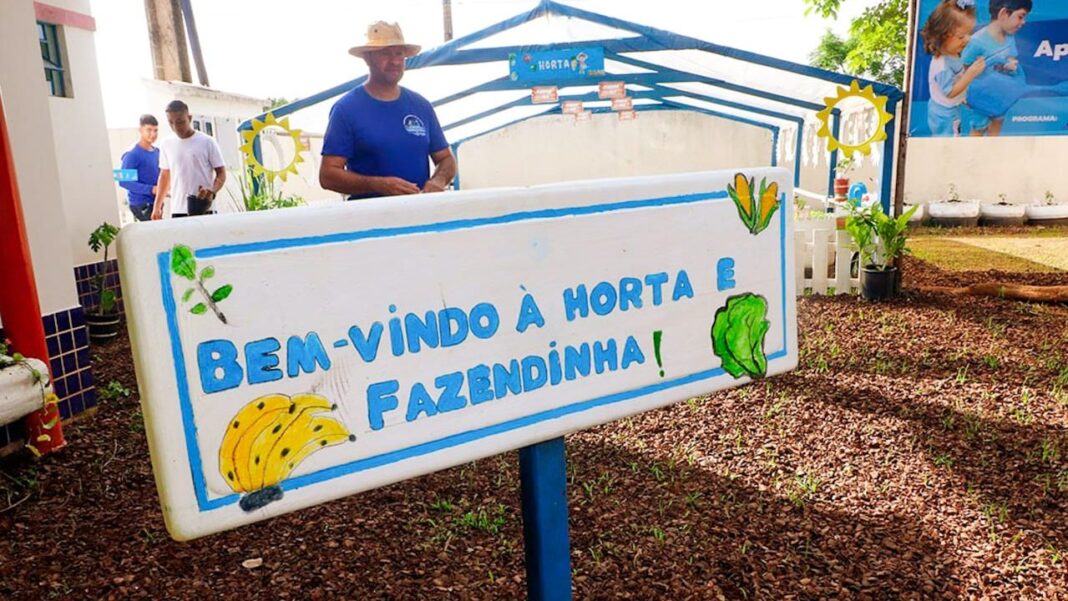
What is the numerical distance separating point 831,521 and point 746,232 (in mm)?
1692

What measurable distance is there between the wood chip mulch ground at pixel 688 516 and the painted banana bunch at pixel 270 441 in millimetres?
1416

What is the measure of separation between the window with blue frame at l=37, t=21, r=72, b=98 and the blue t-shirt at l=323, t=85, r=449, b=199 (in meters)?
3.54

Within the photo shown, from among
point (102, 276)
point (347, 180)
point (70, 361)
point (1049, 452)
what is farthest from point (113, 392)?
point (1049, 452)

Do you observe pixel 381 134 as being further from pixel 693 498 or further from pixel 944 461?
pixel 944 461

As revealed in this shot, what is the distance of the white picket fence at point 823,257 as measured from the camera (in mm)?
6273

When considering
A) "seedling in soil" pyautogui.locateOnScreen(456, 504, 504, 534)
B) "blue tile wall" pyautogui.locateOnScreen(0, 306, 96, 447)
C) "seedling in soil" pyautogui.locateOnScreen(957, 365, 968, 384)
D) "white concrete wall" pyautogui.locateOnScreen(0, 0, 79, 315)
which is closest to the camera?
"seedling in soil" pyautogui.locateOnScreen(456, 504, 504, 534)

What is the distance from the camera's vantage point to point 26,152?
3.24 meters

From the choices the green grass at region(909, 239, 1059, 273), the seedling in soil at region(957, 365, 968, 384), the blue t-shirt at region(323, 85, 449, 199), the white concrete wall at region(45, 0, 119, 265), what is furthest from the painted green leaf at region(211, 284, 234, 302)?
the green grass at region(909, 239, 1059, 273)

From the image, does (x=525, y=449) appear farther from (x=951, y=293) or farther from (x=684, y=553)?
(x=951, y=293)

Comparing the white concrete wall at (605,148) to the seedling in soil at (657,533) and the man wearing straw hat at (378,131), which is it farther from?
the seedling in soil at (657,533)

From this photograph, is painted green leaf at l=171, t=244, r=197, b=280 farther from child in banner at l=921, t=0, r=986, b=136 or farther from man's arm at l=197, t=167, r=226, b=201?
child in banner at l=921, t=0, r=986, b=136

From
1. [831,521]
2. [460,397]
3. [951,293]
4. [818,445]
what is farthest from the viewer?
[951,293]

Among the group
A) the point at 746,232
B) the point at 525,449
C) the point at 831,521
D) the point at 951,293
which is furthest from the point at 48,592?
the point at 951,293

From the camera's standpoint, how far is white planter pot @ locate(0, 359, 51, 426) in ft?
8.84
